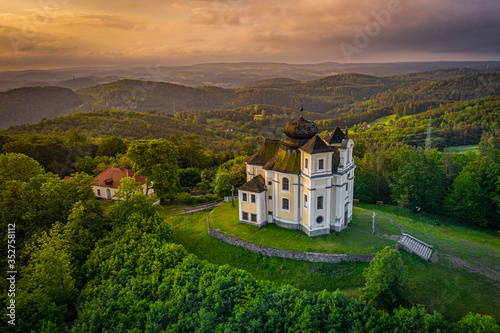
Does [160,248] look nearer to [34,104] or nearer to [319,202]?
[319,202]

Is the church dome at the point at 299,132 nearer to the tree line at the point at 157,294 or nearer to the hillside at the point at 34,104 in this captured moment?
the tree line at the point at 157,294

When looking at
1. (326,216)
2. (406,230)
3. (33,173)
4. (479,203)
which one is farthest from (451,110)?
(33,173)

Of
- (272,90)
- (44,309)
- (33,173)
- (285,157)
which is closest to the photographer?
(44,309)

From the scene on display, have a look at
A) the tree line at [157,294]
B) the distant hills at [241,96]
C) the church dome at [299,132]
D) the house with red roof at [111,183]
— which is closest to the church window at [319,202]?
the church dome at [299,132]

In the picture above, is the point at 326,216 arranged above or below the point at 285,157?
below

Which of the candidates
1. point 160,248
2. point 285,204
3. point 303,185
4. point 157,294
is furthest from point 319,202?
point 157,294

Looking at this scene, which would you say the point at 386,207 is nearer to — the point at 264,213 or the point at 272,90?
the point at 264,213
